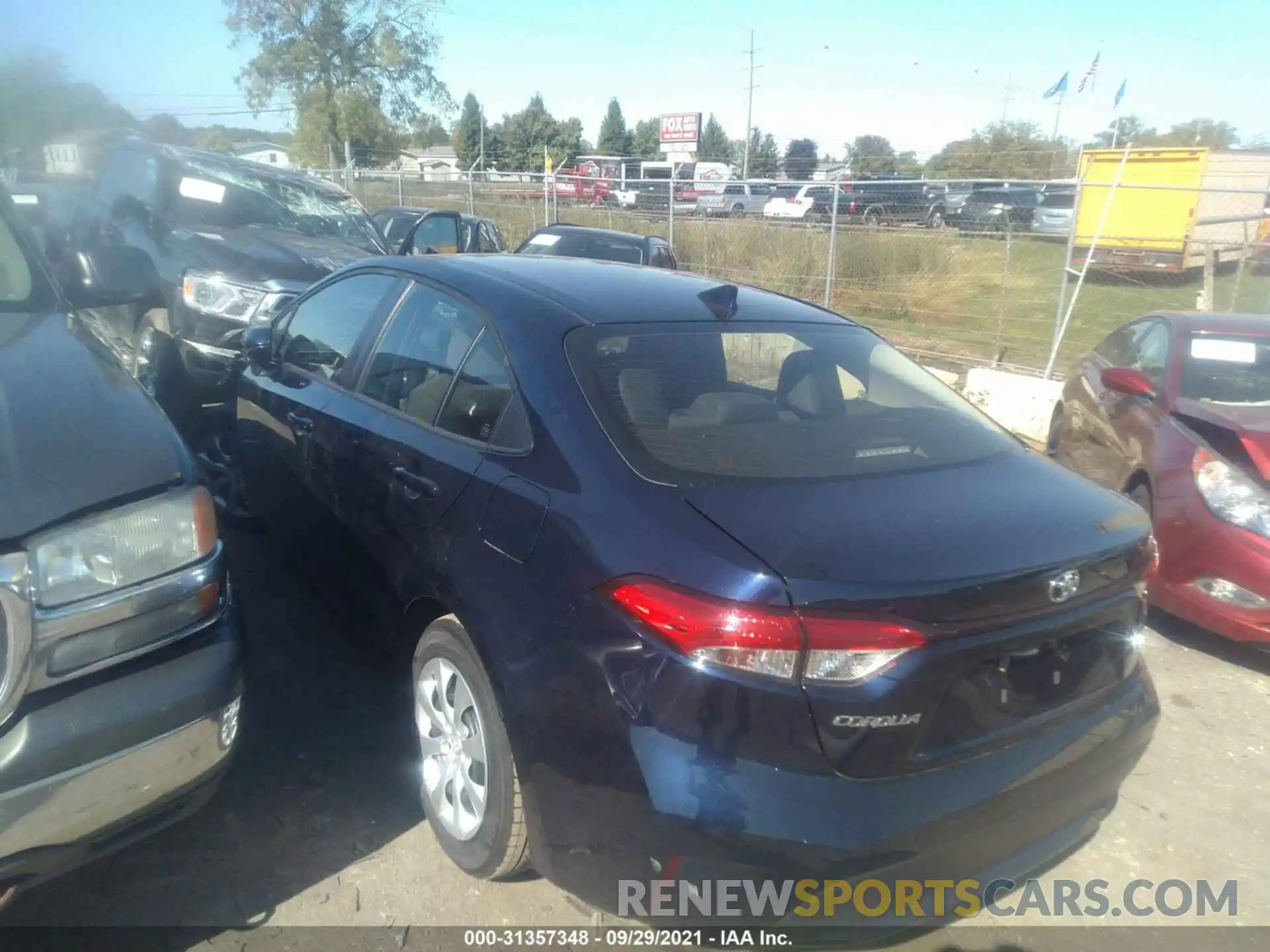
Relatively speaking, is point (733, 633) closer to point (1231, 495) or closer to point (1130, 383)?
point (1231, 495)

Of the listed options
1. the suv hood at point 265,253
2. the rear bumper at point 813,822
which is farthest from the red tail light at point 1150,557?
the suv hood at point 265,253

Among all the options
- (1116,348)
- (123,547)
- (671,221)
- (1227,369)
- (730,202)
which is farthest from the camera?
(730,202)

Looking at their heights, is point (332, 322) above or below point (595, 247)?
above

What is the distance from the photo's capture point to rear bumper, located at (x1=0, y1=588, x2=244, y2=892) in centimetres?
196

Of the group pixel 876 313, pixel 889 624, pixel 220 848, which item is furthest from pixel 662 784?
pixel 876 313

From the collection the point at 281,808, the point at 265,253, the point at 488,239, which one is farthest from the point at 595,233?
the point at 281,808

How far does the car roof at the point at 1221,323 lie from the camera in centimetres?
533

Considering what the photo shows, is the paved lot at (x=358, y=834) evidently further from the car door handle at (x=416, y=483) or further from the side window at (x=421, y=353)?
the side window at (x=421, y=353)

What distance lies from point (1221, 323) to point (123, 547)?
5701mm

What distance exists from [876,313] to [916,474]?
11371 millimetres

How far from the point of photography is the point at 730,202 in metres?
22.6

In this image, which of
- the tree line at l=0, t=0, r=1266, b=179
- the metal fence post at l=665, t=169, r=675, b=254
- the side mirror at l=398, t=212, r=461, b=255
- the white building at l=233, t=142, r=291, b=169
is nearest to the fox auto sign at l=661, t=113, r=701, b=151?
the tree line at l=0, t=0, r=1266, b=179

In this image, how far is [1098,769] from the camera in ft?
7.88

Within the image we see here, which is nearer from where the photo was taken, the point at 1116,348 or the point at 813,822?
the point at 813,822
